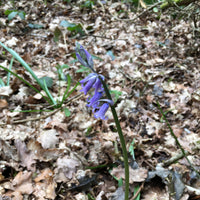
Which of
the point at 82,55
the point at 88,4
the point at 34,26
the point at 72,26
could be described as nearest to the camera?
the point at 82,55

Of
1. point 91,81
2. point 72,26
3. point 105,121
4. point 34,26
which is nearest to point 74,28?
point 72,26

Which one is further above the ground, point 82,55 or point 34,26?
point 82,55

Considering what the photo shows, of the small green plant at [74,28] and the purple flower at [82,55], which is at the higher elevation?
the purple flower at [82,55]

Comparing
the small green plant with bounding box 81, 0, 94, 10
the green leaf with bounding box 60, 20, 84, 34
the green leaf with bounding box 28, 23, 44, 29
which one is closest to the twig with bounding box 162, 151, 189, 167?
the green leaf with bounding box 60, 20, 84, 34

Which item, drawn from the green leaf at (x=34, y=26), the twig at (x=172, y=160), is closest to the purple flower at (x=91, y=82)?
the twig at (x=172, y=160)

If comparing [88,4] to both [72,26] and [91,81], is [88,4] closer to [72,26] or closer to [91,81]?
[72,26]

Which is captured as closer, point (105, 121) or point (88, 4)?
point (105, 121)

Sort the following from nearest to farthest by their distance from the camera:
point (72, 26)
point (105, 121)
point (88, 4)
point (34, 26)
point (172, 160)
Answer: point (172, 160), point (105, 121), point (72, 26), point (34, 26), point (88, 4)

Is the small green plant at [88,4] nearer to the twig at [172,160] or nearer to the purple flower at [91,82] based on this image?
the twig at [172,160]

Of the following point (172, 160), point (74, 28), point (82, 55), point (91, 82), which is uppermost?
point (82, 55)

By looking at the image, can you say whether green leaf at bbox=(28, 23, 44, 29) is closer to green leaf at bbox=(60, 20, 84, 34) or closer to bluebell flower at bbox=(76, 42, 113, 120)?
green leaf at bbox=(60, 20, 84, 34)
